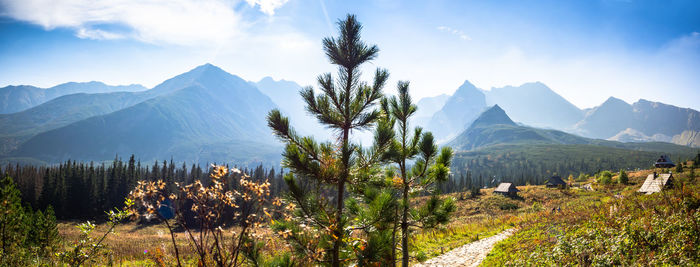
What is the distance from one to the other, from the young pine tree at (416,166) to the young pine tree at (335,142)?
1786 millimetres

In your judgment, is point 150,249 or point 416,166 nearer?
point 416,166

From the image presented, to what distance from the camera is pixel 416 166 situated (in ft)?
26.9

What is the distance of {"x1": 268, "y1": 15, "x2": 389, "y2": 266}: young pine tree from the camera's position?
4.95m

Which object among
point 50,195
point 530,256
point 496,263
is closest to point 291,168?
point 530,256

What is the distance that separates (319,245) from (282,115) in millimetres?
2358

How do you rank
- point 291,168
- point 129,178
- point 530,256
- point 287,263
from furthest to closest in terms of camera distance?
point 129,178 < point 530,256 < point 291,168 < point 287,263

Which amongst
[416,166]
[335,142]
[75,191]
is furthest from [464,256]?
[75,191]

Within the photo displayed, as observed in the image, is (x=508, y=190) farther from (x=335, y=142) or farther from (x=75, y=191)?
(x=75, y=191)

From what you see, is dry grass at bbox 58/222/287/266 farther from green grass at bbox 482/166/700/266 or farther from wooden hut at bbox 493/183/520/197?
wooden hut at bbox 493/183/520/197

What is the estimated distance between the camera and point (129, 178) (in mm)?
82312

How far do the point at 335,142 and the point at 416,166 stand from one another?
3.37 m

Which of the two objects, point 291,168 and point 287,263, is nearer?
point 287,263

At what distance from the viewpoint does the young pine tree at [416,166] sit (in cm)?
719

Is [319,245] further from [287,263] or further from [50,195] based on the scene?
[50,195]
